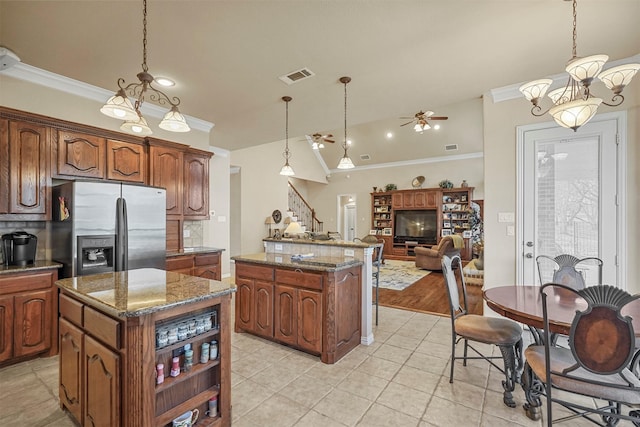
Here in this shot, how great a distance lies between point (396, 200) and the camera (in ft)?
33.1

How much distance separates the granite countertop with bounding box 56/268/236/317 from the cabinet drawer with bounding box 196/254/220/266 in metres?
1.97

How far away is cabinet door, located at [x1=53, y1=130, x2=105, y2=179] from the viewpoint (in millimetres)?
3076

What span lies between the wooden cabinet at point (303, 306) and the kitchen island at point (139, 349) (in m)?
1.11

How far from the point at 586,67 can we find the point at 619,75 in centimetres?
39

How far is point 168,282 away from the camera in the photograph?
1.92 metres

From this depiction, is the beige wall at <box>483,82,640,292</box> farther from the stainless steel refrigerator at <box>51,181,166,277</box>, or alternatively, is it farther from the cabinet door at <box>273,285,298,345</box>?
the stainless steel refrigerator at <box>51,181,166,277</box>

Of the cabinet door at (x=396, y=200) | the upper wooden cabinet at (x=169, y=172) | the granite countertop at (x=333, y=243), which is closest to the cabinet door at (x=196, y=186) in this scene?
the upper wooden cabinet at (x=169, y=172)

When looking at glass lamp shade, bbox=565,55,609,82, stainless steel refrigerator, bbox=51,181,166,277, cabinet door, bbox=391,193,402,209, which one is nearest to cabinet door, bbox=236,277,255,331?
stainless steel refrigerator, bbox=51,181,166,277

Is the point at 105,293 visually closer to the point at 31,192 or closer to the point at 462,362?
the point at 31,192

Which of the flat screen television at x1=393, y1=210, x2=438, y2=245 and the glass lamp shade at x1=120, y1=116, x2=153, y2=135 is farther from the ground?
the glass lamp shade at x1=120, y1=116, x2=153, y2=135

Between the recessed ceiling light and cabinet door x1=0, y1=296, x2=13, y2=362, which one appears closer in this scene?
cabinet door x1=0, y1=296, x2=13, y2=362

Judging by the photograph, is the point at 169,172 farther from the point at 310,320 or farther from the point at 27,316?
the point at 310,320

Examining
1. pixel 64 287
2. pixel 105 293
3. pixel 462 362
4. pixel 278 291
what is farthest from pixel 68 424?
pixel 462 362

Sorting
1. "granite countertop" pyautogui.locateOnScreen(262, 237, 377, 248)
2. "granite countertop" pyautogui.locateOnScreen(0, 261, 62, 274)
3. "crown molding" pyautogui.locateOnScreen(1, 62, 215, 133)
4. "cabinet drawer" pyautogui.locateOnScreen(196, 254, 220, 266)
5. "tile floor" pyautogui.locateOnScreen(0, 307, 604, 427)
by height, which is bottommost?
"tile floor" pyautogui.locateOnScreen(0, 307, 604, 427)
